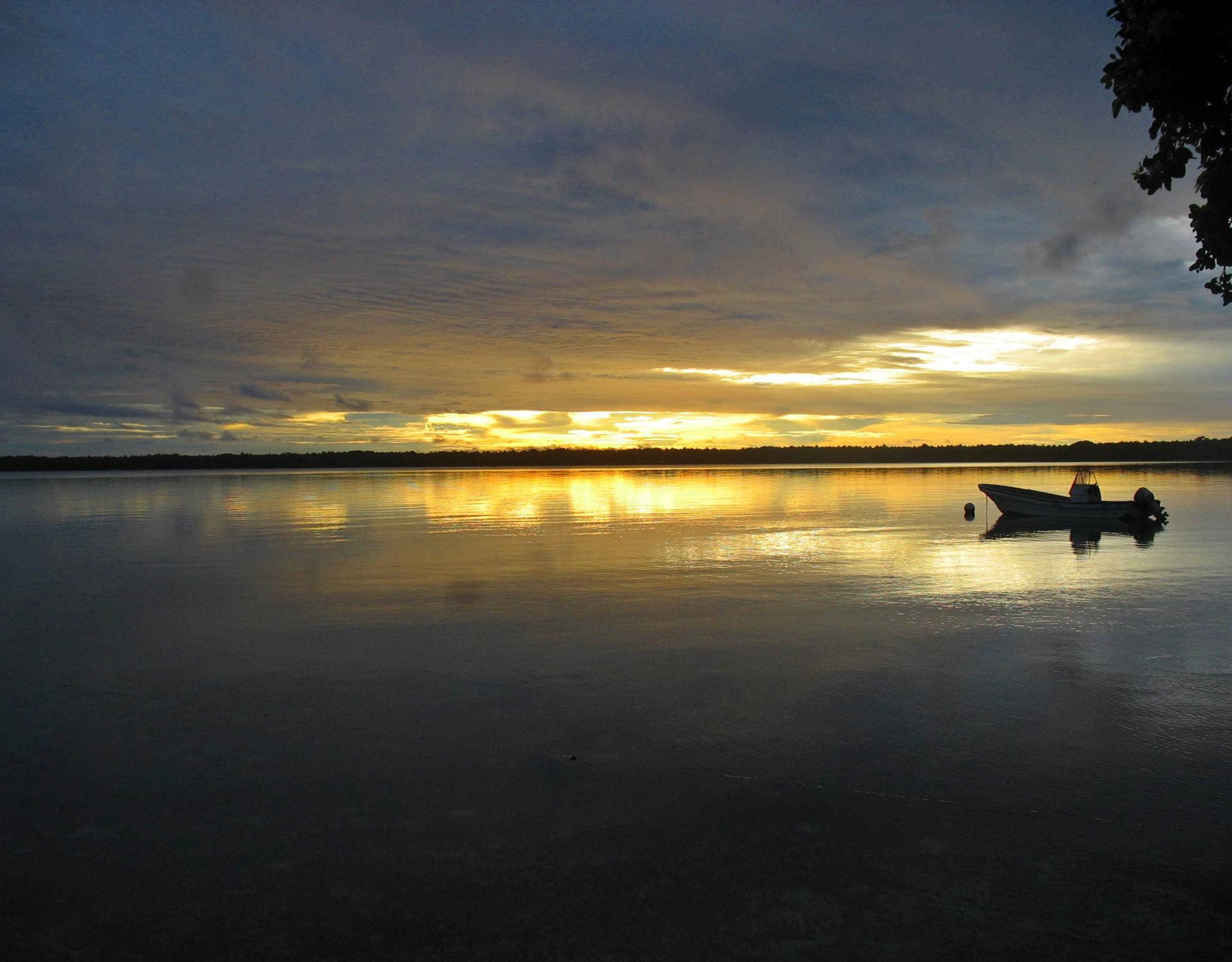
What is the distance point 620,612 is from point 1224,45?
28.9 ft

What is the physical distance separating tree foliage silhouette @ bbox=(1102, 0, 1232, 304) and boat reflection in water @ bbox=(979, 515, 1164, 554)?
1419 centimetres

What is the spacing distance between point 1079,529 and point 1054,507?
253cm

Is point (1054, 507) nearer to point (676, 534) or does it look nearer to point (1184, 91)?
point (676, 534)

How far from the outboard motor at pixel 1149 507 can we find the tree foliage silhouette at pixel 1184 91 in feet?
72.0

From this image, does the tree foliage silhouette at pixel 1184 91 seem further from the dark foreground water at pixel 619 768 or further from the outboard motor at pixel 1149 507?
the outboard motor at pixel 1149 507

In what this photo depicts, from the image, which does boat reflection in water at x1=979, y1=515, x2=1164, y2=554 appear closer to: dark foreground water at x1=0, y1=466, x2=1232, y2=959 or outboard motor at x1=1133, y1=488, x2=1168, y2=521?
outboard motor at x1=1133, y1=488, x2=1168, y2=521

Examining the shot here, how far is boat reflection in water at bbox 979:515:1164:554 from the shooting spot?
863 inches

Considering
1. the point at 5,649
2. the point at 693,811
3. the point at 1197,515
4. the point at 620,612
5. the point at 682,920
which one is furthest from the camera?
the point at 1197,515

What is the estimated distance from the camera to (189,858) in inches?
200

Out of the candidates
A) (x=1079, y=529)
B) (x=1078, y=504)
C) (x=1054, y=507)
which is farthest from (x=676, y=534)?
(x=1078, y=504)

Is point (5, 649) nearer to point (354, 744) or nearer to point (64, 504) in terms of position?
point (354, 744)

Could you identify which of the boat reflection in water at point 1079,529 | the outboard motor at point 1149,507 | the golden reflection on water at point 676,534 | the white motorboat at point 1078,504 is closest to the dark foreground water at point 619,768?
the golden reflection on water at point 676,534

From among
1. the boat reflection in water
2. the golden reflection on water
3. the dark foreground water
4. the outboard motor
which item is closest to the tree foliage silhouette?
the dark foreground water

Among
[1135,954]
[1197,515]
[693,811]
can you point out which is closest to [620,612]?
[693,811]
